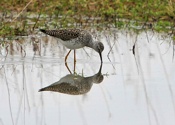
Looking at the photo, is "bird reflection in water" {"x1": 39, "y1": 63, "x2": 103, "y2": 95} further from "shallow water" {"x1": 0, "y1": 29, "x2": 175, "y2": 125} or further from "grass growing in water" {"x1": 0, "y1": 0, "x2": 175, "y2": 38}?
"grass growing in water" {"x1": 0, "y1": 0, "x2": 175, "y2": 38}

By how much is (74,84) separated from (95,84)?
0.30 metres

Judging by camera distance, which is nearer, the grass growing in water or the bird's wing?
the bird's wing

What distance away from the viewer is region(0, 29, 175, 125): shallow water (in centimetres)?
683

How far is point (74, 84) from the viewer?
841cm

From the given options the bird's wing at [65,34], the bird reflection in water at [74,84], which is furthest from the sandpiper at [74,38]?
the bird reflection in water at [74,84]

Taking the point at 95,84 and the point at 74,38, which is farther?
the point at 74,38

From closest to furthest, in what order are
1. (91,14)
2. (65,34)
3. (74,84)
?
1. (74,84)
2. (65,34)
3. (91,14)

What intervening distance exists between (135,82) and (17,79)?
1.66 metres

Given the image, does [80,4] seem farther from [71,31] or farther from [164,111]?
[164,111]

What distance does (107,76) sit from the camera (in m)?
8.86

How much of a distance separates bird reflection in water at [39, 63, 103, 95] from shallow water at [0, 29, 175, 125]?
0.09m

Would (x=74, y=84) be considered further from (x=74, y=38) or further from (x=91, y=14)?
(x=91, y=14)

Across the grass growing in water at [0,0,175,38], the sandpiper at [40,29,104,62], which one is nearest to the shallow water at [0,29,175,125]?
the sandpiper at [40,29,104,62]

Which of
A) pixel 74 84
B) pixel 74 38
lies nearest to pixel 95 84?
pixel 74 84
